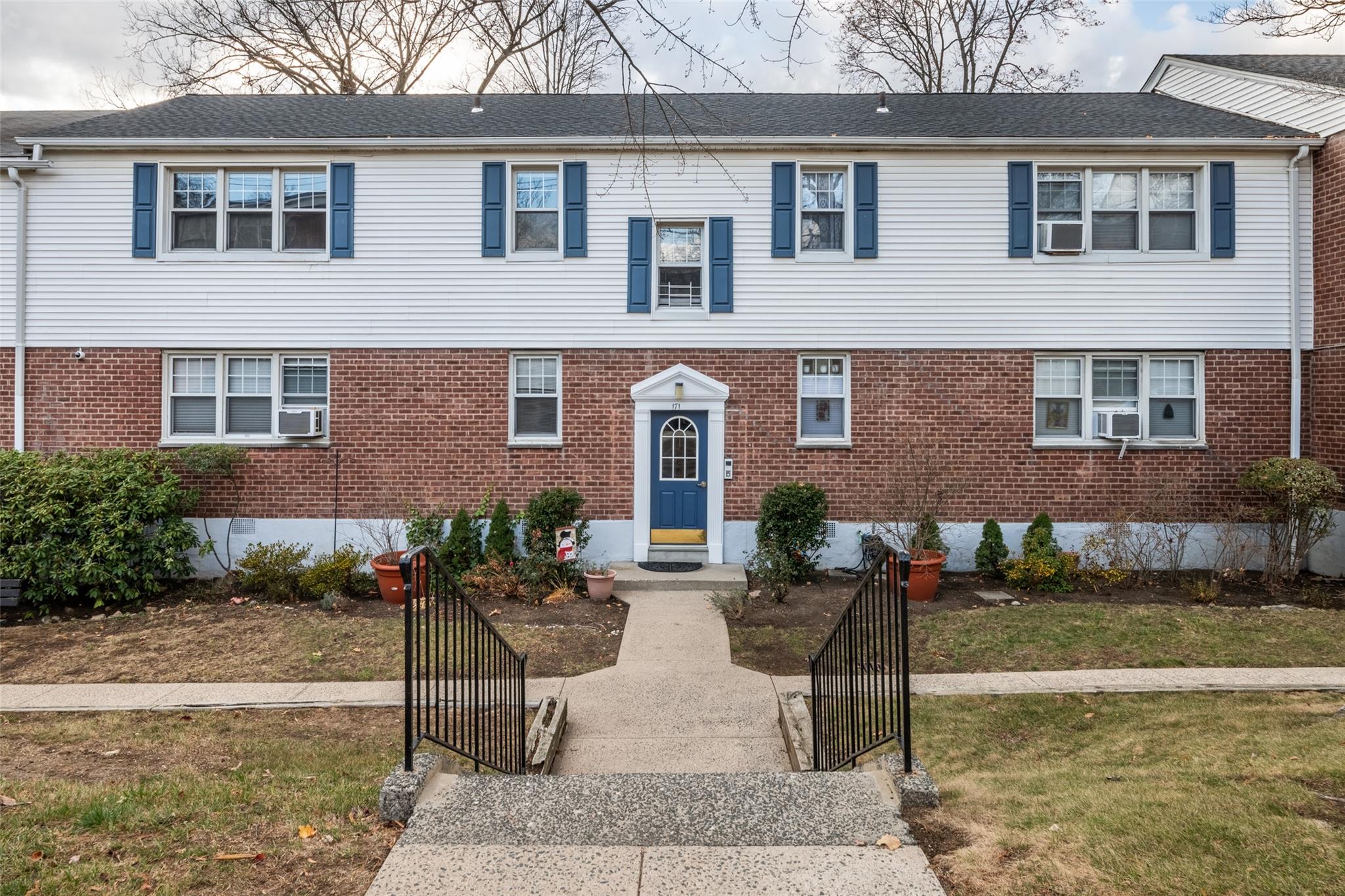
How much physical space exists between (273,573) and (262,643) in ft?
7.60

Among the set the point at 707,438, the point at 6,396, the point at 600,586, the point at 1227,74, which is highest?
the point at 1227,74

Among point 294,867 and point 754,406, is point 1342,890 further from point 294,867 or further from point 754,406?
point 754,406

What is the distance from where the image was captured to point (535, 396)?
38.3 feet

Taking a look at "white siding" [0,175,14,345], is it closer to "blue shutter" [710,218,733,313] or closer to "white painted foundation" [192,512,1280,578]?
"white painted foundation" [192,512,1280,578]

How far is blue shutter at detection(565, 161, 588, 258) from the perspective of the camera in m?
11.5

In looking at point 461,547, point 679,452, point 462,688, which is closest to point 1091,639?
point 679,452

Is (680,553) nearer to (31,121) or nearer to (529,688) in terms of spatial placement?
(529,688)

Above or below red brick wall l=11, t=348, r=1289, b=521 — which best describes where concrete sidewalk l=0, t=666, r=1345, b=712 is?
below

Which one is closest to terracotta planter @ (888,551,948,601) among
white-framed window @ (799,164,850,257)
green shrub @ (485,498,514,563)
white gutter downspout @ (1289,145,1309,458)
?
white-framed window @ (799,164,850,257)

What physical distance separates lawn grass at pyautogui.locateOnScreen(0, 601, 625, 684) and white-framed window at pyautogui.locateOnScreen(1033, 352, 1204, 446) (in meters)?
7.21

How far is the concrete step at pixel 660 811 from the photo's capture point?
134 inches

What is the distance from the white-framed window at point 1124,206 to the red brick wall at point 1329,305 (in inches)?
63.8

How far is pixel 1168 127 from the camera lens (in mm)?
11664

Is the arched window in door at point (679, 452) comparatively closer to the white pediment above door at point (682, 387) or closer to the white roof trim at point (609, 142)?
the white pediment above door at point (682, 387)
